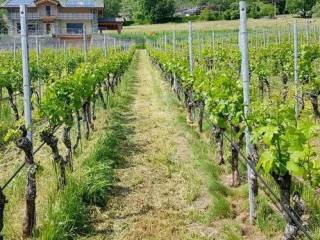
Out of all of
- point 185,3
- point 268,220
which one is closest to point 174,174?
point 268,220

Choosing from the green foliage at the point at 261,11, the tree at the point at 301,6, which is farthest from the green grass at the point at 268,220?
the green foliage at the point at 261,11

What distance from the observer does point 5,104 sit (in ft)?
49.9

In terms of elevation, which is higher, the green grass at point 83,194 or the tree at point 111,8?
the tree at point 111,8

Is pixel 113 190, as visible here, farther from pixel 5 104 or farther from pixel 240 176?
pixel 5 104

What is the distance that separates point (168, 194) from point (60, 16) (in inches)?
2237

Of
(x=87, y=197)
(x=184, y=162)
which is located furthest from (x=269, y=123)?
(x=184, y=162)

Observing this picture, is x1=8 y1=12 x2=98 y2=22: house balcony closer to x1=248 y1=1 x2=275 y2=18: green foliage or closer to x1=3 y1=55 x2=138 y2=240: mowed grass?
x1=248 y1=1 x2=275 y2=18: green foliage

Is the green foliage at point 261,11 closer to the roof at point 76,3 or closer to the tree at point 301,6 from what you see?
the tree at point 301,6

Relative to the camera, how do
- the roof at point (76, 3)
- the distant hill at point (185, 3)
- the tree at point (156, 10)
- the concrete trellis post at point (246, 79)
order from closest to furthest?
the concrete trellis post at point (246, 79), the roof at point (76, 3), the tree at point (156, 10), the distant hill at point (185, 3)

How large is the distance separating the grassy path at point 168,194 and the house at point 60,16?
5132cm

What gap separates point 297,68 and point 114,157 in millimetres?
4895

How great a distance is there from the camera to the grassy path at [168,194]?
614cm

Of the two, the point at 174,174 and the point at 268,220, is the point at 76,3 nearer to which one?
the point at 174,174

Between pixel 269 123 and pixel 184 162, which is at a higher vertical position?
pixel 269 123
